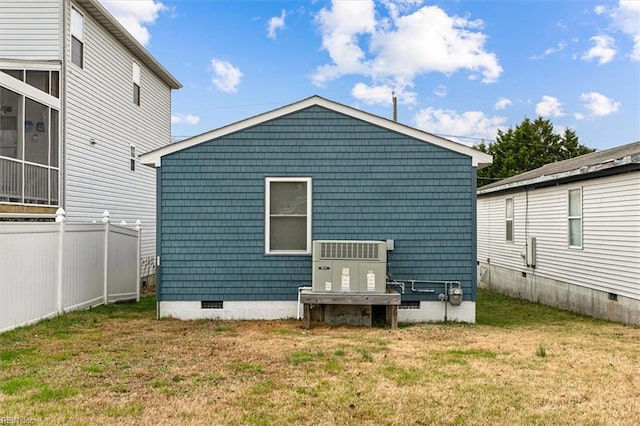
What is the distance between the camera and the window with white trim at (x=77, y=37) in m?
11.6

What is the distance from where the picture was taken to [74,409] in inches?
170

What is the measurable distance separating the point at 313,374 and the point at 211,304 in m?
3.88

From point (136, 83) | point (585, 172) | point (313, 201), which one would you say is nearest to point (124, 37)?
point (136, 83)

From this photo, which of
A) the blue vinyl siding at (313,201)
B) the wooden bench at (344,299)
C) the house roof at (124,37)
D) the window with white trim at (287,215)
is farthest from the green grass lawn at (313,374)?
the house roof at (124,37)

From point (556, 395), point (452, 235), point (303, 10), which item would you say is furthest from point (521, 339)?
point (303, 10)

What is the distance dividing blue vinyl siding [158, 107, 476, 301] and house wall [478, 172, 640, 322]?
2.71 meters

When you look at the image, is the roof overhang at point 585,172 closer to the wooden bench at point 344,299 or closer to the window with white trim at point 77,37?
the wooden bench at point 344,299

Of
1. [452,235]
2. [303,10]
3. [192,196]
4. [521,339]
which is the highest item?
[303,10]

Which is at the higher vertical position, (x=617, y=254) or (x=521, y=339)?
(x=617, y=254)

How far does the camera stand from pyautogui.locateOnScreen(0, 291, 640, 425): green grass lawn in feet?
14.1

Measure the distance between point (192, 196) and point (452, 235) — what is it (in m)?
4.28

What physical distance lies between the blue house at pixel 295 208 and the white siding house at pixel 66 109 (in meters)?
2.98

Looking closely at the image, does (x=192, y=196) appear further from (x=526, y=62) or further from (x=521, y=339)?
(x=526, y=62)

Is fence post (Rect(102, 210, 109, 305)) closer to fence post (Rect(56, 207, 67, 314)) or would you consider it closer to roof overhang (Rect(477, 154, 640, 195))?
fence post (Rect(56, 207, 67, 314))
